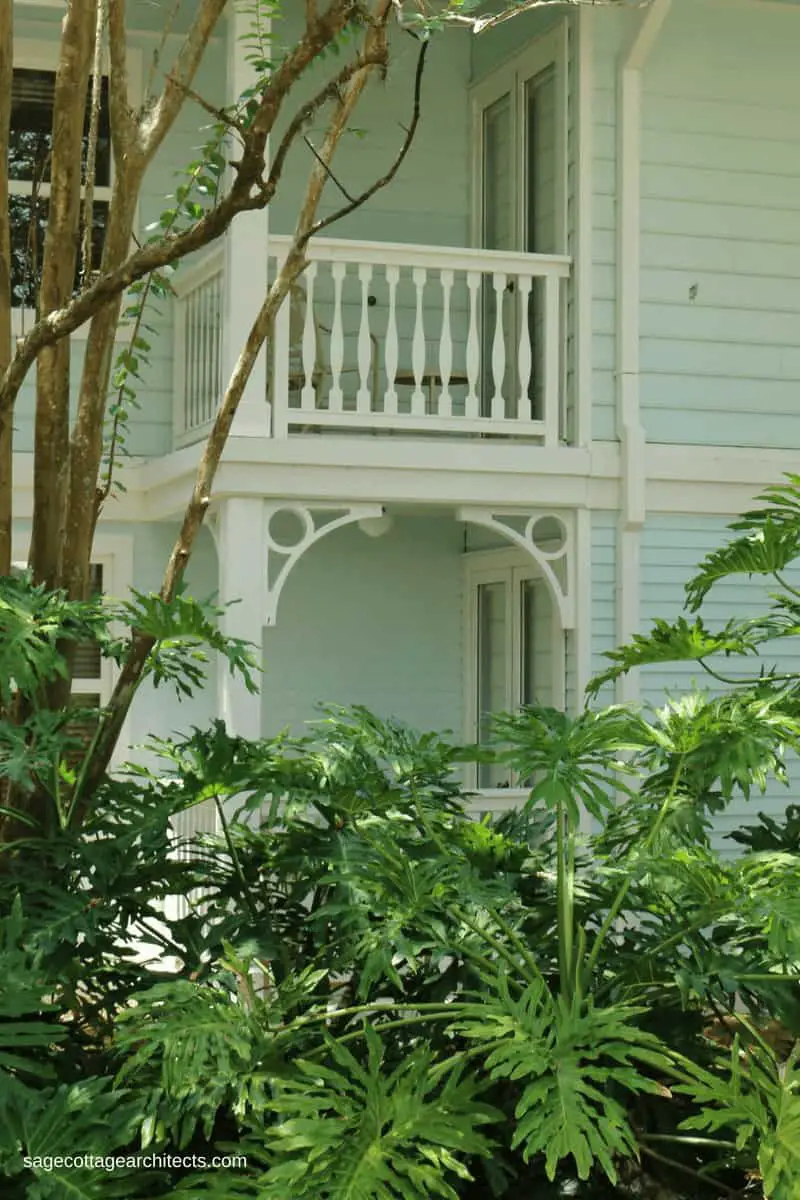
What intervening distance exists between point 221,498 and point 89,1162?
549 cm

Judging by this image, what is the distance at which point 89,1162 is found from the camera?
3.24 metres

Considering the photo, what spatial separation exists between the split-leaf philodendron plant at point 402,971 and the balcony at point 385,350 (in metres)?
Answer: 4.27

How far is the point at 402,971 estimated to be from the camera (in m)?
4.14

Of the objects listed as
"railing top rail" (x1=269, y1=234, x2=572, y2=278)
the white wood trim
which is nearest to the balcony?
"railing top rail" (x1=269, y1=234, x2=572, y2=278)

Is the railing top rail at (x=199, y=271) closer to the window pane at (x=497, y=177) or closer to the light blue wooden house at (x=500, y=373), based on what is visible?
the light blue wooden house at (x=500, y=373)

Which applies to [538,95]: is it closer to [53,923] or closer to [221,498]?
[221,498]

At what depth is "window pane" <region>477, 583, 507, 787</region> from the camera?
420 inches

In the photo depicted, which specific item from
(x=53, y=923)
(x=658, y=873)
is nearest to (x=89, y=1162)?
(x=53, y=923)

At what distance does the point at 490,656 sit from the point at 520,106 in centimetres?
350

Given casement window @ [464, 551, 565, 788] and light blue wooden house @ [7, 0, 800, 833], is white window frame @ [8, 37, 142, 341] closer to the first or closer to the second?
light blue wooden house @ [7, 0, 800, 833]

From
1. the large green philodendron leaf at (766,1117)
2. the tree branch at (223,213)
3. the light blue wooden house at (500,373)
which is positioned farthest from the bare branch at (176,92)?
the light blue wooden house at (500,373)

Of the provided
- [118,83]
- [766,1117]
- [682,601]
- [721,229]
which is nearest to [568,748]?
[766,1117]

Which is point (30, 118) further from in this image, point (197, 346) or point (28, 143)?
point (197, 346)

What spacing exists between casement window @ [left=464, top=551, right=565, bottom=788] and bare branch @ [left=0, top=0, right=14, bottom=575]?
220 inches
